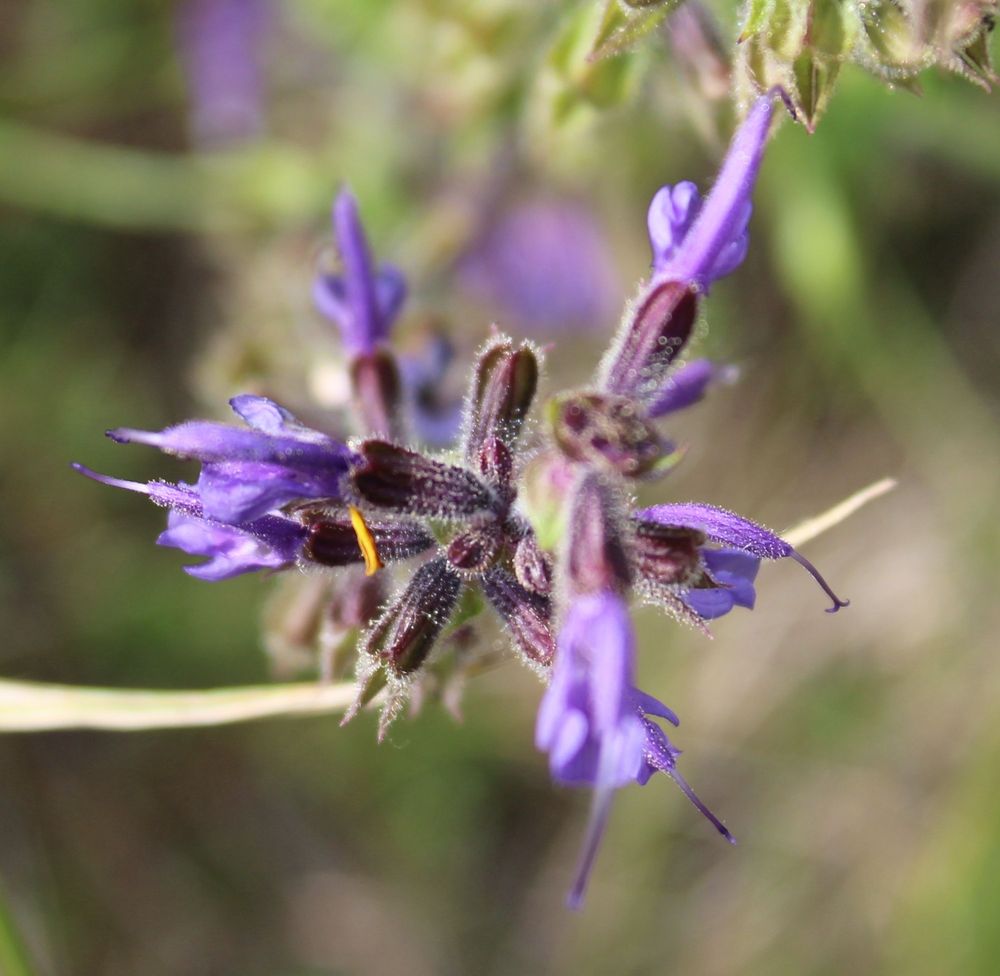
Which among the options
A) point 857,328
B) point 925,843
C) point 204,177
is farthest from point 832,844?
point 204,177

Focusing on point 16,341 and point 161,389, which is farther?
point 161,389

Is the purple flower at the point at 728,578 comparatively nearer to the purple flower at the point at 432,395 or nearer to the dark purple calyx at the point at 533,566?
the dark purple calyx at the point at 533,566

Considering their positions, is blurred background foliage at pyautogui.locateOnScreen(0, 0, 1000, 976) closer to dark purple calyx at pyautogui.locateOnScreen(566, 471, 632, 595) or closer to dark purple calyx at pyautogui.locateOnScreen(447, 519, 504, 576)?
dark purple calyx at pyautogui.locateOnScreen(447, 519, 504, 576)

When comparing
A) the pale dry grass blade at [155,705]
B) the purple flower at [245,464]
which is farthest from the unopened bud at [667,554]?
the pale dry grass blade at [155,705]

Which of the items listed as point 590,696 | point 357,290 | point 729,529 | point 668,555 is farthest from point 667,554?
point 357,290

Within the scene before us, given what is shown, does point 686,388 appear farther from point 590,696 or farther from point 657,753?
point 590,696

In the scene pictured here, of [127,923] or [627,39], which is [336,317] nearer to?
[627,39]

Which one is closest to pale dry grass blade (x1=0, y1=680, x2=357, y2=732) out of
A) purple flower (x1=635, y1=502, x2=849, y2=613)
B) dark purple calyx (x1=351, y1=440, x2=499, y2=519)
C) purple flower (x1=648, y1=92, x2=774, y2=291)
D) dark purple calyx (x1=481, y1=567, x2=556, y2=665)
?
dark purple calyx (x1=481, y1=567, x2=556, y2=665)
